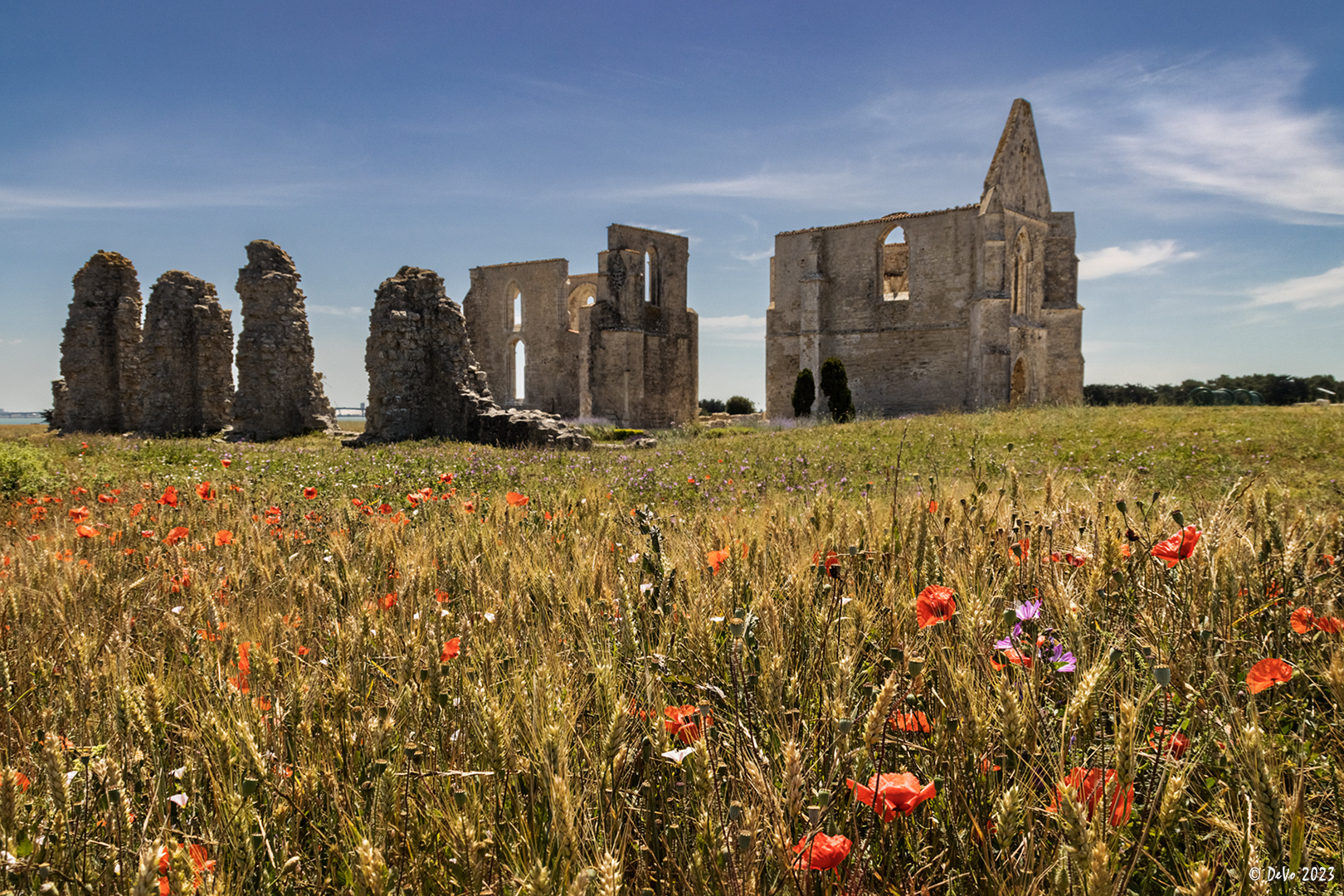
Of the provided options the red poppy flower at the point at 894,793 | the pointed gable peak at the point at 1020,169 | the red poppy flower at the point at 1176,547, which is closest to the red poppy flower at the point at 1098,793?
the red poppy flower at the point at 894,793

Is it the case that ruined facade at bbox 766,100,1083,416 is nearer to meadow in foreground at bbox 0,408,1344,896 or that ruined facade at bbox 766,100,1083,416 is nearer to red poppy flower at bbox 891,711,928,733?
meadow in foreground at bbox 0,408,1344,896

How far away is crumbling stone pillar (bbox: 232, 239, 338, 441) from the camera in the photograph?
22.2 meters

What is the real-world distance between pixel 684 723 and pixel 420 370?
19752 millimetres

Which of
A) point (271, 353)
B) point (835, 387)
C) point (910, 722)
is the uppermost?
point (271, 353)

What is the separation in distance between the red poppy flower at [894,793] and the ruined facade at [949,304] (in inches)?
1104

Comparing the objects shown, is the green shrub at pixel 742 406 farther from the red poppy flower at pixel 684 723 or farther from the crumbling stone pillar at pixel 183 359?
the red poppy flower at pixel 684 723

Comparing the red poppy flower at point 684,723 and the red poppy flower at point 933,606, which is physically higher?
the red poppy flower at point 933,606

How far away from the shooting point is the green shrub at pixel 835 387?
87.2 ft

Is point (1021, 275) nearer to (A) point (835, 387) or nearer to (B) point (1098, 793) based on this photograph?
(A) point (835, 387)

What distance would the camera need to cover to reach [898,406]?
29641 millimetres

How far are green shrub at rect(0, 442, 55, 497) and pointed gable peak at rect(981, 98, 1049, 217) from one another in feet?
92.5

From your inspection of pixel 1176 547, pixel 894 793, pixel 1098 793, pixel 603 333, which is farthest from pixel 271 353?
pixel 1098 793

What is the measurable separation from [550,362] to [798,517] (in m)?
32.9

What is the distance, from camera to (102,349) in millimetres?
26703
